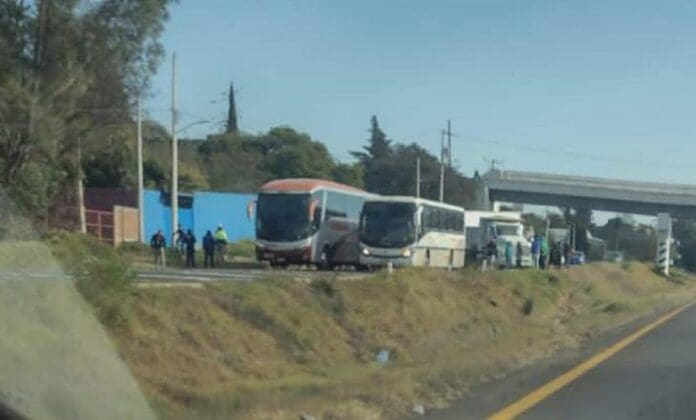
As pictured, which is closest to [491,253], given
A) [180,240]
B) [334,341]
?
[180,240]

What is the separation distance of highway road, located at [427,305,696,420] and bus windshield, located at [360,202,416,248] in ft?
78.1

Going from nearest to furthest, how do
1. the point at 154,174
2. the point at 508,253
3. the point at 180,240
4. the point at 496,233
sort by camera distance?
1. the point at 180,240
2. the point at 508,253
3. the point at 496,233
4. the point at 154,174

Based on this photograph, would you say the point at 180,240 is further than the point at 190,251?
Yes

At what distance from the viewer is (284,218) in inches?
1754

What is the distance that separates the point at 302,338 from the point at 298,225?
21664 millimetres

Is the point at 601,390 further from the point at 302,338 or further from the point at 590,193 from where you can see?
the point at 590,193

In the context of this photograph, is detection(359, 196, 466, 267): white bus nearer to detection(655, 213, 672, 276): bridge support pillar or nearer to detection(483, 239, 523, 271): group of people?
detection(483, 239, 523, 271): group of people

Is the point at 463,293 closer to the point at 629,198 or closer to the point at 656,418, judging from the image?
the point at 656,418

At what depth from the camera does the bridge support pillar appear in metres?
69.0

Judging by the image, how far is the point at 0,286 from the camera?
49.5 ft

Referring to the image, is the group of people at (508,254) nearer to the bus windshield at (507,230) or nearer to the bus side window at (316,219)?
the bus windshield at (507,230)

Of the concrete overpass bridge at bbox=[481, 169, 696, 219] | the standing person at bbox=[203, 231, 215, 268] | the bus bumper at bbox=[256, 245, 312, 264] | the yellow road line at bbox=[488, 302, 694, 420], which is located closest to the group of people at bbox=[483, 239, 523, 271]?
the bus bumper at bbox=[256, 245, 312, 264]

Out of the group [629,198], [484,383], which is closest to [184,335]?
[484,383]

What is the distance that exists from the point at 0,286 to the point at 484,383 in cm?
657
